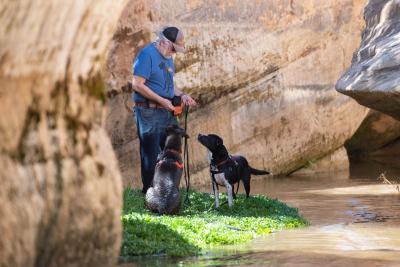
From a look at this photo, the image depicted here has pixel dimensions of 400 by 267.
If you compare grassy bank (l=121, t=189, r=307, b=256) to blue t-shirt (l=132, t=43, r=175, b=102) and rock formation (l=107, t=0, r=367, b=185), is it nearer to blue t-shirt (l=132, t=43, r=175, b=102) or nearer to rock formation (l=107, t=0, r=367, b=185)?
blue t-shirt (l=132, t=43, r=175, b=102)

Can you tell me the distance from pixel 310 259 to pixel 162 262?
1.11 m

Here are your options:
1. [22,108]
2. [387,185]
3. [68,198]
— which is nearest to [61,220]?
→ [68,198]

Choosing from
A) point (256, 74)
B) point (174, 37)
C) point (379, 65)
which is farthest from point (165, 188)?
point (256, 74)

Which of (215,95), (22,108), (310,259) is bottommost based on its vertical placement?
Result: (310,259)

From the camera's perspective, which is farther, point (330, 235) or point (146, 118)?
point (146, 118)

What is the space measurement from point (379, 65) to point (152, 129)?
302cm

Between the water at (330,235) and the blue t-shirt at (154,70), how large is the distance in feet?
7.25

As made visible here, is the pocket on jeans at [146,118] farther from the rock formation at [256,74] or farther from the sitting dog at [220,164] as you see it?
the rock formation at [256,74]

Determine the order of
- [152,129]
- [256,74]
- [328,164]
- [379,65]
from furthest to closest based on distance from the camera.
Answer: [328,164]
[256,74]
[379,65]
[152,129]

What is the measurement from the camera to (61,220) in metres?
4.33

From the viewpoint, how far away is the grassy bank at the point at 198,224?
7.40 metres

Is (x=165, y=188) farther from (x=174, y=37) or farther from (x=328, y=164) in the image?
(x=328, y=164)

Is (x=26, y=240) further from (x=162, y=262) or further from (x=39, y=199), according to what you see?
(x=162, y=262)

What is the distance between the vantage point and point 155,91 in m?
10.4
